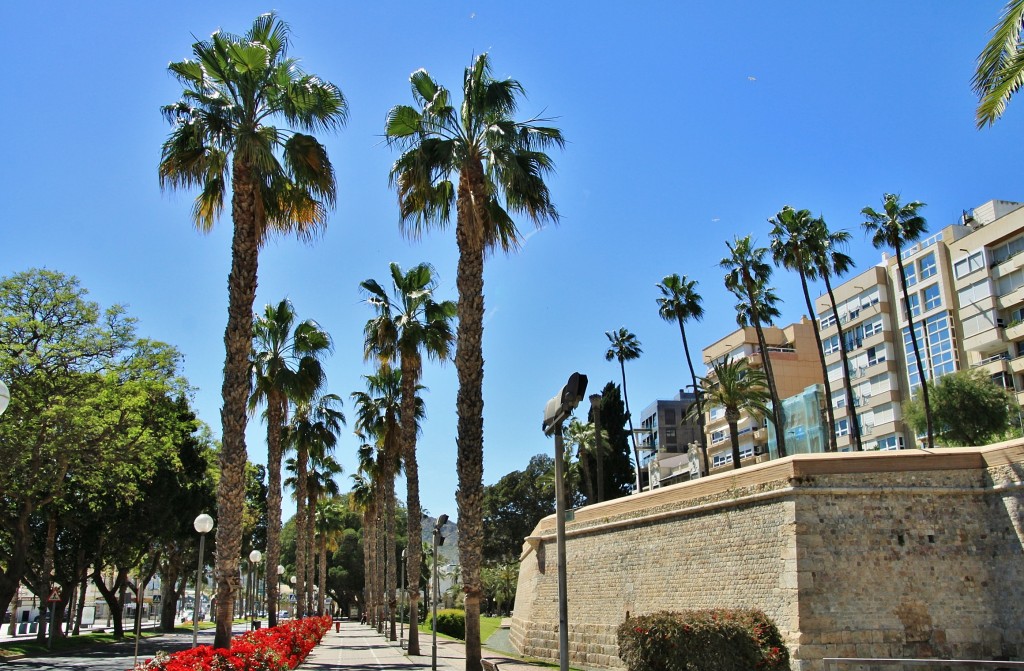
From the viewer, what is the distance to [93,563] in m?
41.5

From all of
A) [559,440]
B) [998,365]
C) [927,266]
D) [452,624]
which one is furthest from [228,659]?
[927,266]

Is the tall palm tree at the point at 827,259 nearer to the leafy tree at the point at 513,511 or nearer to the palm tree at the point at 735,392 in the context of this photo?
the palm tree at the point at 735,392

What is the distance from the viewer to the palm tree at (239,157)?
16.8 m

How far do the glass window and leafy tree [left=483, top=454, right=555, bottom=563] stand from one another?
39.0m

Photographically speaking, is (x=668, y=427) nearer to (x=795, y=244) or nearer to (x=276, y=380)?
(x=795, y=244)

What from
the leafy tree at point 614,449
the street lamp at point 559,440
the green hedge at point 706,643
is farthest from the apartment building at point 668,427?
the street lamp at point 559,440

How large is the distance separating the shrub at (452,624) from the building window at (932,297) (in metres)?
35.0

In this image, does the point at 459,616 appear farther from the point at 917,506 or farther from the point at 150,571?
the point at 917,506

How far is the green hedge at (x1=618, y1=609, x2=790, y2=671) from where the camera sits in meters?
17.5

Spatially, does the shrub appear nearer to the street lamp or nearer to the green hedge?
the green hedge

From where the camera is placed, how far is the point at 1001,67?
1262 centimetres

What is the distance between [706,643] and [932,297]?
4076 centimetres

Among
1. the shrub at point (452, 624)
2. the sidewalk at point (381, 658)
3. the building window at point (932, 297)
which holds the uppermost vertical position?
the building window at point (932, 297)

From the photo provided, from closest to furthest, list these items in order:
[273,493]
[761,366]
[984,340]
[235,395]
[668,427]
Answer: [235,395] → [273,493] → [984,340] → [761,366] → [668,427]
